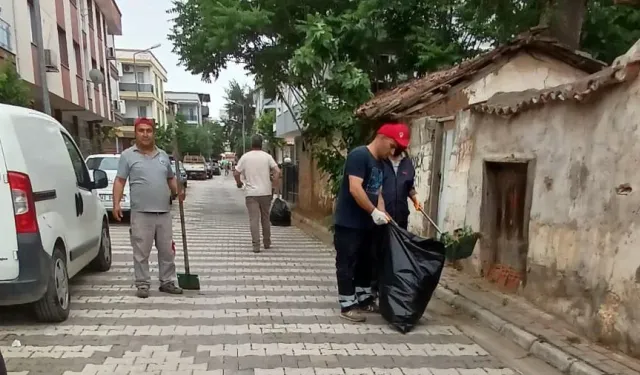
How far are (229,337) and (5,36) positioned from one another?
36.6 feet

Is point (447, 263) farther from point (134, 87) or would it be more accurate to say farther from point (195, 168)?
point (134, 87)

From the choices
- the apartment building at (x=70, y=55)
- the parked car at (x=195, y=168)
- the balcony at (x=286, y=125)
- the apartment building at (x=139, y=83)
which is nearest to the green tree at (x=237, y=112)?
the apartment building at (x=139, y=83)

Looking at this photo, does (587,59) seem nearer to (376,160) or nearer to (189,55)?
(376,160)

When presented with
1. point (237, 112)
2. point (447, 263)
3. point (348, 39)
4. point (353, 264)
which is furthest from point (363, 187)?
point (237, 112)

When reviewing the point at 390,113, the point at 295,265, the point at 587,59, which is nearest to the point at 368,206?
the point at 295,265

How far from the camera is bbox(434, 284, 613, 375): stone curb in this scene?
383 centimetres

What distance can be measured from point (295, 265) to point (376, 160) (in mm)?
3296

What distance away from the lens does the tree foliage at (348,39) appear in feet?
33.0

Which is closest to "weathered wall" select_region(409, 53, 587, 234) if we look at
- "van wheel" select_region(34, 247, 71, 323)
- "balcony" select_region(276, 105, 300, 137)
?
"van wheel" select_region(34, 247, 71, 323)

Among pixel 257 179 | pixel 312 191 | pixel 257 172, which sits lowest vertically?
pixel 312 191

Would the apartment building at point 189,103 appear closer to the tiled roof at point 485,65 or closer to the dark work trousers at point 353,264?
the tiled roof at point 485,65

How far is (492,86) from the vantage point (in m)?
8.11

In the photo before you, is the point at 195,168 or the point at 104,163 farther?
the point at 195,168

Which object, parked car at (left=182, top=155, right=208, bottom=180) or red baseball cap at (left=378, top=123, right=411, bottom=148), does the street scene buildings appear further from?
parked car at (left=182, top=155, right=208, bottom=180)
